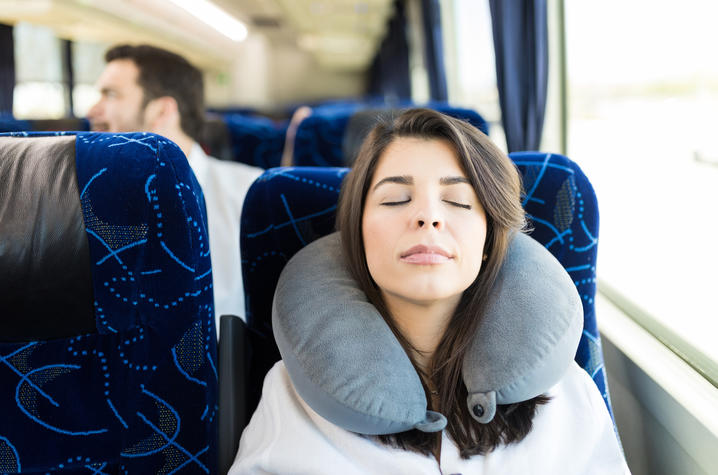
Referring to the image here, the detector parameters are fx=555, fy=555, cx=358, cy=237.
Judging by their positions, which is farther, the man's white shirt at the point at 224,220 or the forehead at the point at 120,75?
the forehead at the point at 120,75

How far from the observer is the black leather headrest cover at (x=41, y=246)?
36.1 inches

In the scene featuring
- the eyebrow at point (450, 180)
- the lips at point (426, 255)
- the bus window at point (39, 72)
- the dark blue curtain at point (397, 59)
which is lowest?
the lips at point (426, 255)

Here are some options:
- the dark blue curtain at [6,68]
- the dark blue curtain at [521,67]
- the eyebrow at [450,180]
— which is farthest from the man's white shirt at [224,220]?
the dark blue curtain at [6,68]

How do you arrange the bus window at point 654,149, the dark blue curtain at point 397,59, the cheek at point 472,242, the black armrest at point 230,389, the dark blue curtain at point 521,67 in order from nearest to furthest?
the cheek at point 472,242
the black armrest at point 230,389
the bus window at point 654,149
the dark blue curtain at point 521,67
the dark blue curtain at point 397,59

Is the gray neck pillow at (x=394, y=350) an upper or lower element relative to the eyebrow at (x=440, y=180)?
lower

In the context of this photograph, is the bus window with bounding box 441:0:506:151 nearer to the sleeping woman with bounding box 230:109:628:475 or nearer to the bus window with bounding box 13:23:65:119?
the sleeping woman with bounding box 230:109:628:475

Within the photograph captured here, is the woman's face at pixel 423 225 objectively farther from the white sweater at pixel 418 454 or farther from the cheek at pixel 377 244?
the white sweater at pixel 418 454

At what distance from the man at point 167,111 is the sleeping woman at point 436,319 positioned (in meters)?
1.17

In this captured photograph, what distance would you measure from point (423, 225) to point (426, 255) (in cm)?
5

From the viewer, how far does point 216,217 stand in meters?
2.15

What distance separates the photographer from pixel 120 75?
7.42ft

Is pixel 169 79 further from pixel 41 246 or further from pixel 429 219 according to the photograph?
pixel 429 219

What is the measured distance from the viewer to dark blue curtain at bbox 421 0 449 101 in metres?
5.36

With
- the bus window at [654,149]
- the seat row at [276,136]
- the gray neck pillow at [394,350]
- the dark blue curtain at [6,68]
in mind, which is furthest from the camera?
the dark blue curtain at [6,68]
